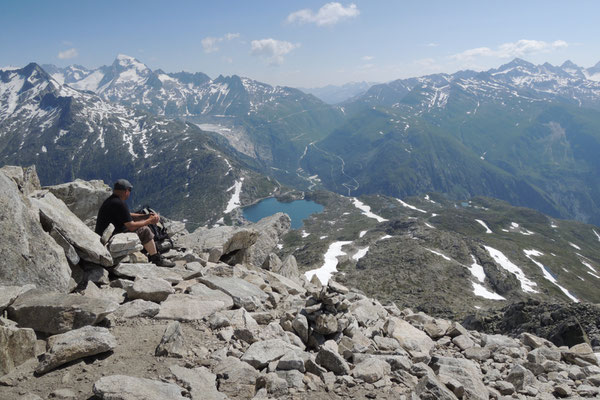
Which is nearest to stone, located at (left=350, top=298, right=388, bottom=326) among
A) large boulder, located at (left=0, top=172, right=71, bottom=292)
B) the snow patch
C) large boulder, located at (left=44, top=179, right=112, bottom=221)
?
large boulder, located at (left=0, top=172, right=71, bottom=292)

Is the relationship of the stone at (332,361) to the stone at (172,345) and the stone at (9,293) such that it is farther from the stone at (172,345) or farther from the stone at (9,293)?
the stone at (9,293)

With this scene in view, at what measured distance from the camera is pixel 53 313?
27.8 ft

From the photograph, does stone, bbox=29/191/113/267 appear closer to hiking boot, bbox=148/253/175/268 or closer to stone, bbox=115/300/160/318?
stone, bbox=115/300/160/318

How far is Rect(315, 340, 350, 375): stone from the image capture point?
30.6ft

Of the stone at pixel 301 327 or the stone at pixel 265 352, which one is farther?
the stone at pixel 301 327

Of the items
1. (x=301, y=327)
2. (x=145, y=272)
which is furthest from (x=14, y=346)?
(x=301, y=327)

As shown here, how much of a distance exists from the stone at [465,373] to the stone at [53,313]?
9.56m

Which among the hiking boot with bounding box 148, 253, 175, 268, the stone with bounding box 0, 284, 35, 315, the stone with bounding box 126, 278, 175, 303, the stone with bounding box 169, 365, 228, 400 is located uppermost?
the stone with bounding box 0, 284, 35, 315

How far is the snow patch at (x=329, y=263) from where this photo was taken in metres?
117

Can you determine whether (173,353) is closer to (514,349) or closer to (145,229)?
(145,229)

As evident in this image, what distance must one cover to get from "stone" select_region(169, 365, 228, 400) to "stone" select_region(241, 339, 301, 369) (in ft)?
3.83

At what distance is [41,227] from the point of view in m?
11.1

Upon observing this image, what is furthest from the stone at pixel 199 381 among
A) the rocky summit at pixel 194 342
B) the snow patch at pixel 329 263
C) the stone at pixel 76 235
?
the snow patch at pixel 329 263

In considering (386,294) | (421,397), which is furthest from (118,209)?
(386,294)
